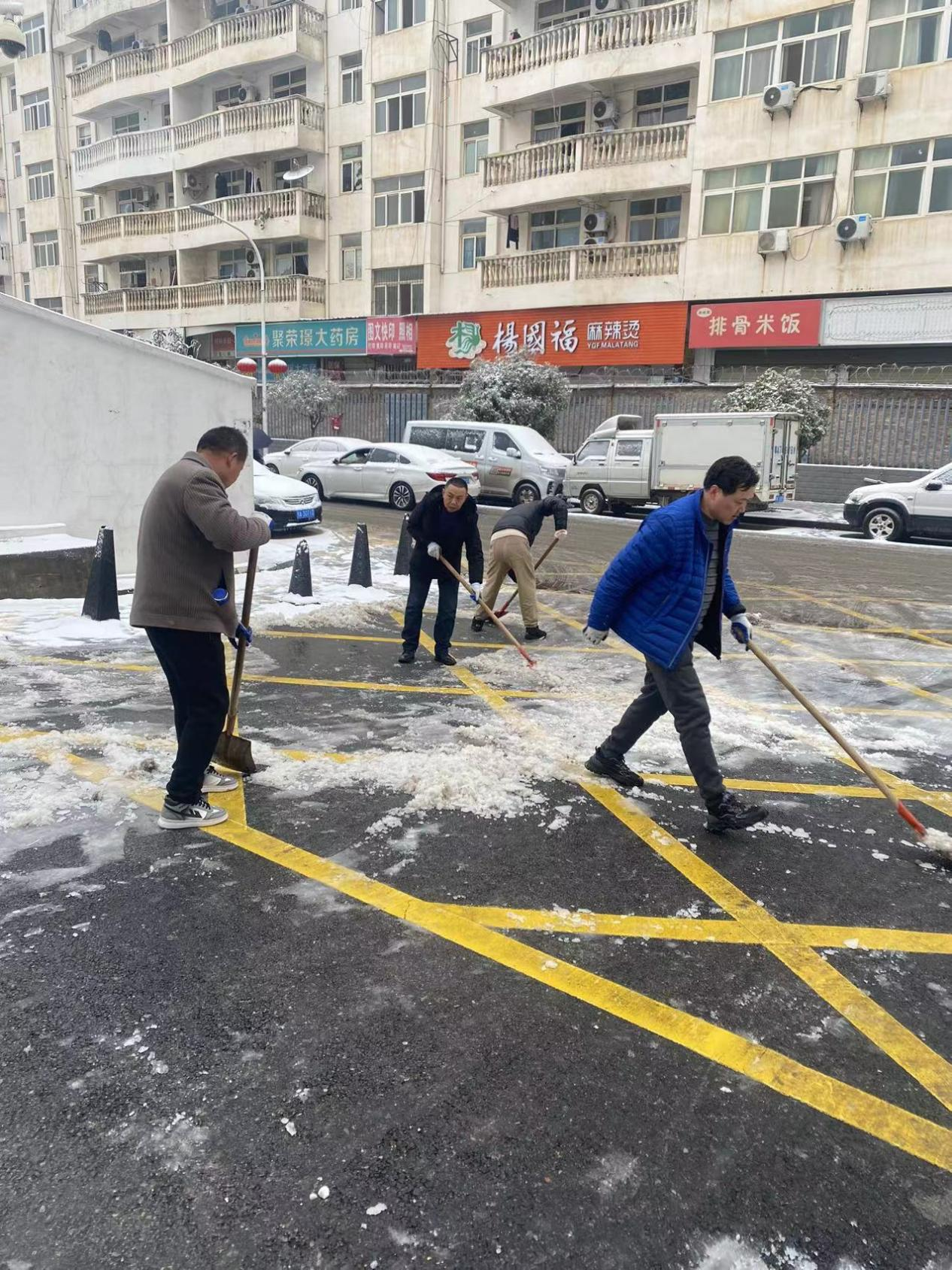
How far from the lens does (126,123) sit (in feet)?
128

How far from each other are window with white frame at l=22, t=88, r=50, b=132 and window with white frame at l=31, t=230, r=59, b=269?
4.57m

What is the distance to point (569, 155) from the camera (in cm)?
2630

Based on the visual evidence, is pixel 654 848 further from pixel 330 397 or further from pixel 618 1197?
pixel 330 397

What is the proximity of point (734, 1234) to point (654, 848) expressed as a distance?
2.12m

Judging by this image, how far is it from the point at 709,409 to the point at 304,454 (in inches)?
412

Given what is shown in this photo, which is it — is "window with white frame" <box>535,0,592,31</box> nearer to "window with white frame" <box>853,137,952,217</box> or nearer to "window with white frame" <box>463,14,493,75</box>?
"window with white frame" <box>463,14,493,75</box>

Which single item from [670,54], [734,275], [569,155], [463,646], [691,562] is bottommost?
[463,646]

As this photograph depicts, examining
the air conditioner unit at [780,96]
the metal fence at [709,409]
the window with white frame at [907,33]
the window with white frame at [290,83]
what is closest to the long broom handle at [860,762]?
the metal fence at [709,409]

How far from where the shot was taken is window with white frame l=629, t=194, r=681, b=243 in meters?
25.9

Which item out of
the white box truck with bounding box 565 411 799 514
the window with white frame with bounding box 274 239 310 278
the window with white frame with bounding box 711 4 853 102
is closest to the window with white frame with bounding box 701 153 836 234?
the window with white frame with bounding box 711 4 853 102

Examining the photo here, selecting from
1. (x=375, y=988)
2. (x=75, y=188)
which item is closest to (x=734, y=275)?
(x=375, y=988)

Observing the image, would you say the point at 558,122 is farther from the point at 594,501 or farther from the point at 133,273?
the point at 133,273

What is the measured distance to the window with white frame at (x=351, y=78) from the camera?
1243 inches

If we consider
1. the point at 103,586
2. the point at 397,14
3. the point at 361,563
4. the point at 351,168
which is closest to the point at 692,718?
the point at 103,586
